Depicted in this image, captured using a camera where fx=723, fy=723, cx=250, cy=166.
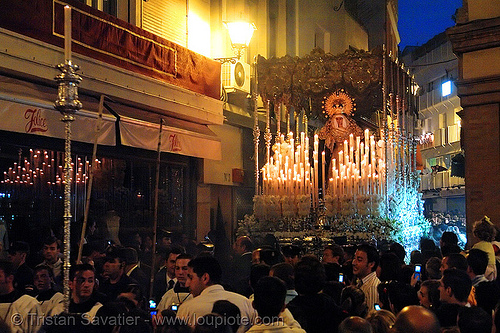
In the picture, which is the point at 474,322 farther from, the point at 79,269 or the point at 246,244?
the point at 246,244

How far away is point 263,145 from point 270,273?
14.0 m

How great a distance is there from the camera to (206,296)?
5488mm

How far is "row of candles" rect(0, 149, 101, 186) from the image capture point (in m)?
11.6

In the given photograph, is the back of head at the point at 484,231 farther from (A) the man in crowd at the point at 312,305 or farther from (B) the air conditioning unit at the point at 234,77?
(B) the air conditioning unit at the point at 234,77

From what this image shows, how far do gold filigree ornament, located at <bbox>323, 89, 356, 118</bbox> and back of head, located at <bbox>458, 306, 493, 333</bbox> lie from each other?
533 inches

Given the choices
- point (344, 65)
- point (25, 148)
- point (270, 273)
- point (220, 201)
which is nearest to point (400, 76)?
point (344, 65)

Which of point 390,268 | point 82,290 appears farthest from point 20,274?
point 390,268

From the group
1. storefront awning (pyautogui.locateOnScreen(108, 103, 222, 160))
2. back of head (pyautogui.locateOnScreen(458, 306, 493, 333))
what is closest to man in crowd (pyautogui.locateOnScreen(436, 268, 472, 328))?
back of head (pyautogui.locateOnScreen(458, 306, 493, 333))

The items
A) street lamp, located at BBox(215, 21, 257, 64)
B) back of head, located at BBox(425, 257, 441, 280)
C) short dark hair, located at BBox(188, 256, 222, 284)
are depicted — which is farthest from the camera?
street lamp, located at BBox(215, 21, 257, 64)

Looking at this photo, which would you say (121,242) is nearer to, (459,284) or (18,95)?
(18,95)

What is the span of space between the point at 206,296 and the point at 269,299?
99cm

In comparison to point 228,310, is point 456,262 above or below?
above

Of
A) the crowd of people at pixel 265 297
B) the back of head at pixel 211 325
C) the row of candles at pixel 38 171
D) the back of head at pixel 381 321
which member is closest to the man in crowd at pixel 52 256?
the crowd of people at pixel 265 297

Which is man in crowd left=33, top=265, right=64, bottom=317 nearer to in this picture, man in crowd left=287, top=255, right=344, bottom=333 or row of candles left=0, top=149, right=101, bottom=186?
man in crowd left=287, top=255, right=344, bottom=333
